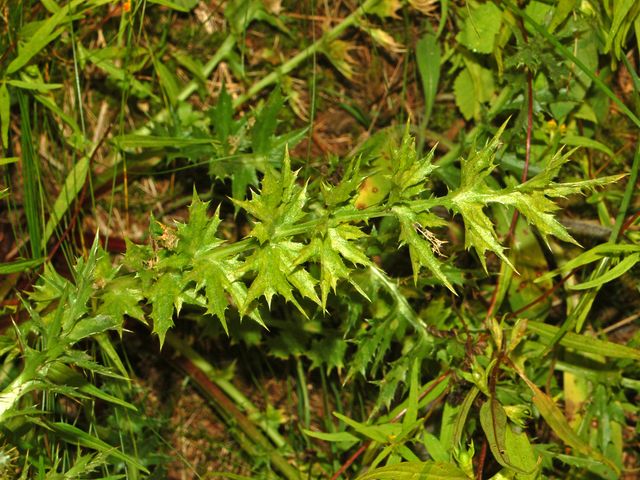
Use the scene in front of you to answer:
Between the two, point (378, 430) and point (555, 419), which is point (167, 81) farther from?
point (555, 419)

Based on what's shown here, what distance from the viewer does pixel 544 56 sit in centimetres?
315

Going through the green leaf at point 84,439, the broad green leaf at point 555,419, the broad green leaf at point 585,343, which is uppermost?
the green leaf at point 84,439

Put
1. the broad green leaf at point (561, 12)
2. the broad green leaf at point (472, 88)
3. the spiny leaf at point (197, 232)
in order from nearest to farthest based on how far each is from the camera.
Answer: the spiny leaf at point (197, 232) < the broad green leaf at point (561, 12) < the broad green leaf at point (472, 88)

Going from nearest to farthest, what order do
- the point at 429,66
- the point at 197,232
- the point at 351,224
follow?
the point at 197,232
the point at 351,224
the point at 429,66

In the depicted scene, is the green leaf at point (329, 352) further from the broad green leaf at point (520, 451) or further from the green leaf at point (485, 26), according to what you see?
the green leaf at point (485, 26)

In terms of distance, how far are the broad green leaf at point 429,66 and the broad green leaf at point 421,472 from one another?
1.68 metres

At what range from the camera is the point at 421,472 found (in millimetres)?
2637

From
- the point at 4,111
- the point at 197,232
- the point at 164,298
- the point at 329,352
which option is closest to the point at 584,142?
the point at 329,352

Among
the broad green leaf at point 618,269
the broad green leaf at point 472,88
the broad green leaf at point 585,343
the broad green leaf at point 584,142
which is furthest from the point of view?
the broad green leaf at point 472,88

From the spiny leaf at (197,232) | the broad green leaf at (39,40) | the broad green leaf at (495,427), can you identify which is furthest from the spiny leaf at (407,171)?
the broad green leaf at (39,40)

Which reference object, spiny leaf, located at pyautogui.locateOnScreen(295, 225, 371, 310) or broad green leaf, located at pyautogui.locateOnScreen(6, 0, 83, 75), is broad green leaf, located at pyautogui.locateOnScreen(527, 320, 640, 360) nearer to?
spiny leaf, located at pyautogui.locateOnScreen(295, 225, 371, 310)

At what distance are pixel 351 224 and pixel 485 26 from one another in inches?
52.0

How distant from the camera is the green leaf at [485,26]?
Answer: 3377 mm

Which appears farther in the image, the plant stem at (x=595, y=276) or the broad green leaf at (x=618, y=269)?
the plant stem at (x=595, y=276)
